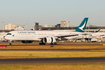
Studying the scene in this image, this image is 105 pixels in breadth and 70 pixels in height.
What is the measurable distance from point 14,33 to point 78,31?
1065 inches

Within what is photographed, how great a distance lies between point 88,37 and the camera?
119062mm

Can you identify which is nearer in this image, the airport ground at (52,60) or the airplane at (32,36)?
the airport ground at (52,60)

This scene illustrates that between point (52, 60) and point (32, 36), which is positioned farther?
point (32, 36)

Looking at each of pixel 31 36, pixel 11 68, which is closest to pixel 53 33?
pixel 31 36

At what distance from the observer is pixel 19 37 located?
61.9 meters

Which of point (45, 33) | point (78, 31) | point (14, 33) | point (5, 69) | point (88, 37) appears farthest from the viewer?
point (88, 37)

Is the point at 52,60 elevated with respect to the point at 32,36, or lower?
lower

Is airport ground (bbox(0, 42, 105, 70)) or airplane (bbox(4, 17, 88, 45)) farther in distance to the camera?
airplane (bbox(4, 17, 88, 45))

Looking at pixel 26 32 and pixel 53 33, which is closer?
pixel 26 32

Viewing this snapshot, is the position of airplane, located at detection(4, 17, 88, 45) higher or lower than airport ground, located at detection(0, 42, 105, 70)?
higher

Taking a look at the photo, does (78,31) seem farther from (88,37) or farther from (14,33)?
(88,37)

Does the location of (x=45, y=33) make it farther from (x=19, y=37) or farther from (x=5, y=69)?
(x=5, y=69)

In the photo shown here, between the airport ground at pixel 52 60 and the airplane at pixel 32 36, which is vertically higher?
the airplane at pixel 32 36

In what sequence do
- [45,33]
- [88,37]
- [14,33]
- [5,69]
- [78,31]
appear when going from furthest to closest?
[88,37], [78,31], [45,33], [14,33], [5,69]
